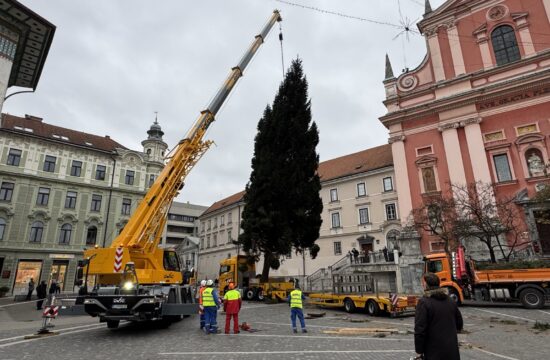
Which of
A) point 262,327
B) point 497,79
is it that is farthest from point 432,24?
point 262,327

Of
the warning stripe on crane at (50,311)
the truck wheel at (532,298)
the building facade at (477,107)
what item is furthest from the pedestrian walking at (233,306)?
the building facade at (477,107)

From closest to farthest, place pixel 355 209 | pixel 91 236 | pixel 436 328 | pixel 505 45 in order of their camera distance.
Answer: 1. pixel 436 328
2. pixel 505 45
3. pixel 91 236
4. pixel 355 209

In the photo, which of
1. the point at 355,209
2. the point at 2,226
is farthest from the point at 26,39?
the point at 355,209

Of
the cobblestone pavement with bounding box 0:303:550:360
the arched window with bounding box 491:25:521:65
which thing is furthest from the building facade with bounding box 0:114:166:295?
the arched window with bounding box 491:25:521:65

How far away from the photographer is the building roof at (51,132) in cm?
3362

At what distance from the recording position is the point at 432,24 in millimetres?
29828

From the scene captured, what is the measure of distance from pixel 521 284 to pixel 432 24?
2372 centimetres

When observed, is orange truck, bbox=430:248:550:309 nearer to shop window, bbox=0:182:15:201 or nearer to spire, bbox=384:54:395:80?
spire, bbox=384:54:395:80

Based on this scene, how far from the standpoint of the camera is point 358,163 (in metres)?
41.2

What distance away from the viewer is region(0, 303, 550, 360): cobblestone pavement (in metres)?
7.50

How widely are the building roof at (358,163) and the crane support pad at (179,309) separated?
29.8 metres

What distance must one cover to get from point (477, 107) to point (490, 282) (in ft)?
50.2

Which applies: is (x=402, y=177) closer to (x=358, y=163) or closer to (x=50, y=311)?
(x=358, y=163)

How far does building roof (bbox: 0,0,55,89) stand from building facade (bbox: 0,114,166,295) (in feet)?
55.8
